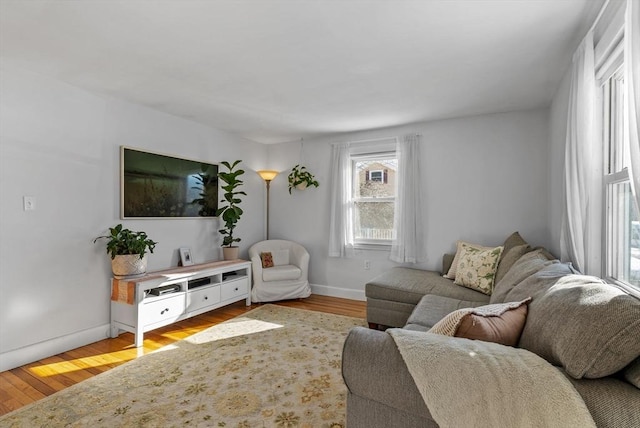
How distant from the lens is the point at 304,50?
2186 mm

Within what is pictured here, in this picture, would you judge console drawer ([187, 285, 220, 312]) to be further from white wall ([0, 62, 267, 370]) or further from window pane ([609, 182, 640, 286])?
window pane ([609, 182, 640, 286])

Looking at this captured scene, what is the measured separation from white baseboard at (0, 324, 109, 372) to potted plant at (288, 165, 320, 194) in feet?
9.37

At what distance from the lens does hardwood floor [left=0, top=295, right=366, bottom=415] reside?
2.10 m

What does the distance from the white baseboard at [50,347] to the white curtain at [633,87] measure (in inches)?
155

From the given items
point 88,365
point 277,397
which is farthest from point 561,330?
point 88,365

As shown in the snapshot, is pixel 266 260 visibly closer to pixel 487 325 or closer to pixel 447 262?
pixel 447 262

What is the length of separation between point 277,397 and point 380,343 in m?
1.22

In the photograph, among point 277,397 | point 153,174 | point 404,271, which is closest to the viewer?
point 277,397

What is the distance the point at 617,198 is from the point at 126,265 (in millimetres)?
3773

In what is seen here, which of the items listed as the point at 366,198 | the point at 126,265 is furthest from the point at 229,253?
the point at 366,198

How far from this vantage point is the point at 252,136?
4.62 m

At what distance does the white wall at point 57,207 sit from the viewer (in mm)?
2434

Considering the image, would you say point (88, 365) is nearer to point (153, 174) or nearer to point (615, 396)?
point (153, 174)

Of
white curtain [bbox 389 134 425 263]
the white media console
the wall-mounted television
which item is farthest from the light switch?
white curtain [bbox 389 134 425 263]
